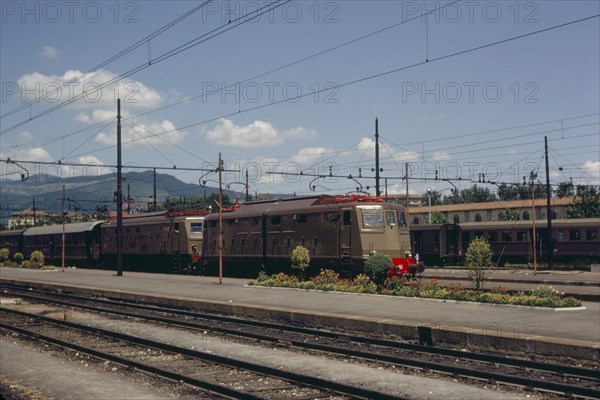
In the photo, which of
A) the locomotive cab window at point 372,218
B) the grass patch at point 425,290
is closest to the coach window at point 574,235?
the locomotive cab window at point 372,218

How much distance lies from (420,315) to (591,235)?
30619 millimetres

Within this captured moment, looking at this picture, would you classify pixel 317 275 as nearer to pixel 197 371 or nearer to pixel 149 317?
pixel 149 317

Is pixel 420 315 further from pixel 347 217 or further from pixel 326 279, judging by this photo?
pixel 347 217

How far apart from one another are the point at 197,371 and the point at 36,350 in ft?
16.8

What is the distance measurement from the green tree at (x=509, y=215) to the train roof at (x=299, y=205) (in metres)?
62.5

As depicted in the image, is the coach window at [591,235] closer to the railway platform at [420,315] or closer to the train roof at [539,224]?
the train roof at [539,224]

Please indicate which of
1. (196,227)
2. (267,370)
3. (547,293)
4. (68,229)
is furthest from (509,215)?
(267,370)

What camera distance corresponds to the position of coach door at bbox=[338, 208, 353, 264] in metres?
27.2

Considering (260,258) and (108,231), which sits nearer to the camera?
(260,258)

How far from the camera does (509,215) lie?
9200cm

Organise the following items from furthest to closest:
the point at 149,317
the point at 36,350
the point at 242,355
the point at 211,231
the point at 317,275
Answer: the point at 211,231 < the point at 317,275 < the point at 149,317 < the point at 36,350 < the point at 242,355

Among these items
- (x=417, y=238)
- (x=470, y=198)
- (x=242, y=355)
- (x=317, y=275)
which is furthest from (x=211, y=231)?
(x=470, y=198)

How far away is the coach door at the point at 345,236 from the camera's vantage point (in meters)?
27.2

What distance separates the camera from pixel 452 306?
19234 millimetres
